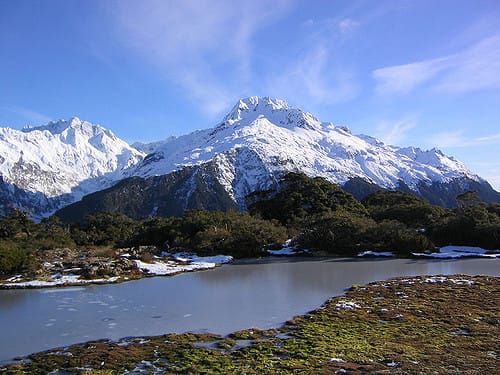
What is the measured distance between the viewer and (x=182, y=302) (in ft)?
68.0

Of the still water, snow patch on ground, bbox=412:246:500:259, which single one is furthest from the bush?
snow patch on ground, bbox=412:246:500:259

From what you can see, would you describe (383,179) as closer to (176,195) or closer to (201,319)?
(176,195)

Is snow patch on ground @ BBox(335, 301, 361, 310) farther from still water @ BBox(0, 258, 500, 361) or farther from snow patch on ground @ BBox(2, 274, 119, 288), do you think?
snow patch on ground @ BBox(2, 274, 119, 288)

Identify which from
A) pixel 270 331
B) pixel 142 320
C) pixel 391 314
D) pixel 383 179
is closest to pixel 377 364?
pixel 270 331

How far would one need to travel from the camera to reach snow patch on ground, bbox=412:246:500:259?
37.8 metres

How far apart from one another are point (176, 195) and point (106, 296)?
493ft

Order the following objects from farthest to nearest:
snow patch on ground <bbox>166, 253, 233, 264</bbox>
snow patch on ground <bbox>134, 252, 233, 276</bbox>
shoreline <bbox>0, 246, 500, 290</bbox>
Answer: snow patch on ground <bbox>166, 253, 233, 264</bbox>
snow patch on ground <bbox>134, 252, 233, 276</bbox>
shoreline <bbox>0, 246, 500, 290</bbox>

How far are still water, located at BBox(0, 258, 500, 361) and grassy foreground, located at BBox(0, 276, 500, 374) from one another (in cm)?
135

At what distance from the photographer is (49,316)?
18.2 m

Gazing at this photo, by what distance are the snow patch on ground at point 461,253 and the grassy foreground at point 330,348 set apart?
21.0 meters

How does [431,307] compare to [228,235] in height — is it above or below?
below

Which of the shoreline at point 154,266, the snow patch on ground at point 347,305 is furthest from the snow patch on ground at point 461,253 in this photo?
the snow patch on ground at point 347,305

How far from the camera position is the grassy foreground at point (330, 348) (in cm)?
1139

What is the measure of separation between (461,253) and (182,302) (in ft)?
93.1
